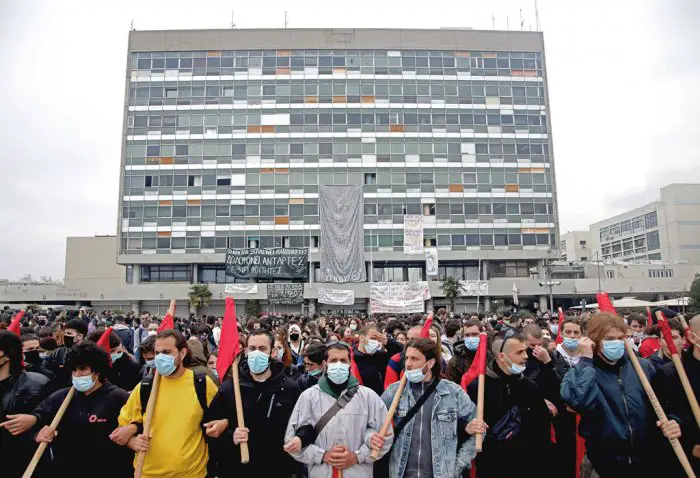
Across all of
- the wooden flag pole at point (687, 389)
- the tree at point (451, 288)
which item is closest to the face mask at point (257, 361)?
the wooden flag pole at point (687, 389)

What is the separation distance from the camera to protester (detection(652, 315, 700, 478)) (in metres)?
3.98

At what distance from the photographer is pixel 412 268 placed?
5097 centimetres

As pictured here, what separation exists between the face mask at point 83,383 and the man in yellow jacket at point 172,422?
0.40 meters

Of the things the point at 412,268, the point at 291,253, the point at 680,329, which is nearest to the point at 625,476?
the point at 680,329

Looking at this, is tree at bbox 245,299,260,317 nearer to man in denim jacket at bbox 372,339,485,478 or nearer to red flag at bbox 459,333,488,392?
red flag at bbox 459,333,488,392

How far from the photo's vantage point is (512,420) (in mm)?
4535

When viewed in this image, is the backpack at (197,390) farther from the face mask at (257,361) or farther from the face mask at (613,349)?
the face mask at (613,349)

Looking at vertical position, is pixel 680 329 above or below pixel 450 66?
below

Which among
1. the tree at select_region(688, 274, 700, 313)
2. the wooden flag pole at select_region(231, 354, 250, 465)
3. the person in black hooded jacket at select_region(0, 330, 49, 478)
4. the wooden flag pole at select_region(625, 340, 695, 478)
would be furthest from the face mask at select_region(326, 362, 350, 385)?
the tree at select_region(688, 274, 700, 313)

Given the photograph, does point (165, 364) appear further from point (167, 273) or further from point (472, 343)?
point (167, 273)

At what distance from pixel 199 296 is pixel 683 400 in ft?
147

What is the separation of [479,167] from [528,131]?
6.36m

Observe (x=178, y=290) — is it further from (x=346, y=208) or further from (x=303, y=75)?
(x=303, y=75)

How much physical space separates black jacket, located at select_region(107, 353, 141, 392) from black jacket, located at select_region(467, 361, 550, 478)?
14.0ft
